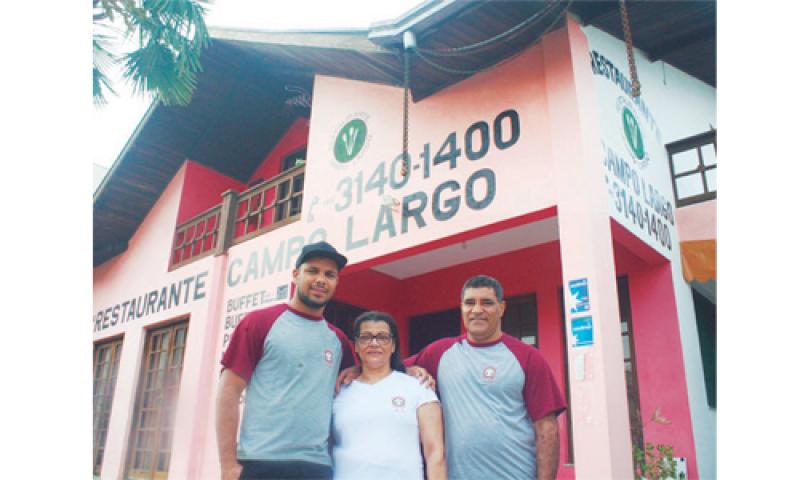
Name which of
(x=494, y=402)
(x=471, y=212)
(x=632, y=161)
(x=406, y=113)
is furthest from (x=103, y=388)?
(x=494, y=402)

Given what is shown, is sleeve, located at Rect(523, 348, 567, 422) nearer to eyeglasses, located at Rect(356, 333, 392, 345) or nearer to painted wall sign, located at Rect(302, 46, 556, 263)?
eyeglasses, located at Rect(356, 333, 392, 345)

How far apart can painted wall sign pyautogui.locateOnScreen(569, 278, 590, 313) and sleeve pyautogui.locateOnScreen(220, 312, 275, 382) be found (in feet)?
8.53

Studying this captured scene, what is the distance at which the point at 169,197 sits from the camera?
1149 cm

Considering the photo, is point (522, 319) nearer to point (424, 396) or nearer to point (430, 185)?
point (430, 185)

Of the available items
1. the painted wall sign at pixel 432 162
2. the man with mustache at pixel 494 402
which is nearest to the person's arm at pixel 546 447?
the man with mustache at pixel 494 402

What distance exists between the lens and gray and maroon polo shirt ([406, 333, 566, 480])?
320 cm

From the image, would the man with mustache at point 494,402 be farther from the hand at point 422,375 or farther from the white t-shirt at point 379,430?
the white t-shirt at point 379,430

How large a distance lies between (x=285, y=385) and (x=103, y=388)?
9.71 m

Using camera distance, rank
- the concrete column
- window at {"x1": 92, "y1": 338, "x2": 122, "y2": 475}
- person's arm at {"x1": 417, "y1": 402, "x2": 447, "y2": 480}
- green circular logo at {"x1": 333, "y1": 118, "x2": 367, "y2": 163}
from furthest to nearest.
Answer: window at {"x1": 92, "y1": 338, "x2": 122, "y2": 475} → green circular logo at {"x1": 333, "y1": 118, "x2": 367, "y2": 163} → the concrete column → person's arm at {"x1": 417, "y1": 402, "x2": 447, "y2": 480}

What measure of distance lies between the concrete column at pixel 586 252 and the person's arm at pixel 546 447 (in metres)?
1.33

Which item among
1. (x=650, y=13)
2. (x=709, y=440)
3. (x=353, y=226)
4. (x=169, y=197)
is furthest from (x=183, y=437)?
(x=650, y=13)

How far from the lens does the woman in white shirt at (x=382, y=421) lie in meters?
2.98

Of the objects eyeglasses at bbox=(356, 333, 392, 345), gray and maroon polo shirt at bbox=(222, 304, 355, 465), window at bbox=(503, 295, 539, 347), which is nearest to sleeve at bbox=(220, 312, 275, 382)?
gray and maroon polo shirt at bbox=(222, 304, 355, 465)

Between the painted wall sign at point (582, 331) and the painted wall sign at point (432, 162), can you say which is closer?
the painted wall sign at point (582, 331)
